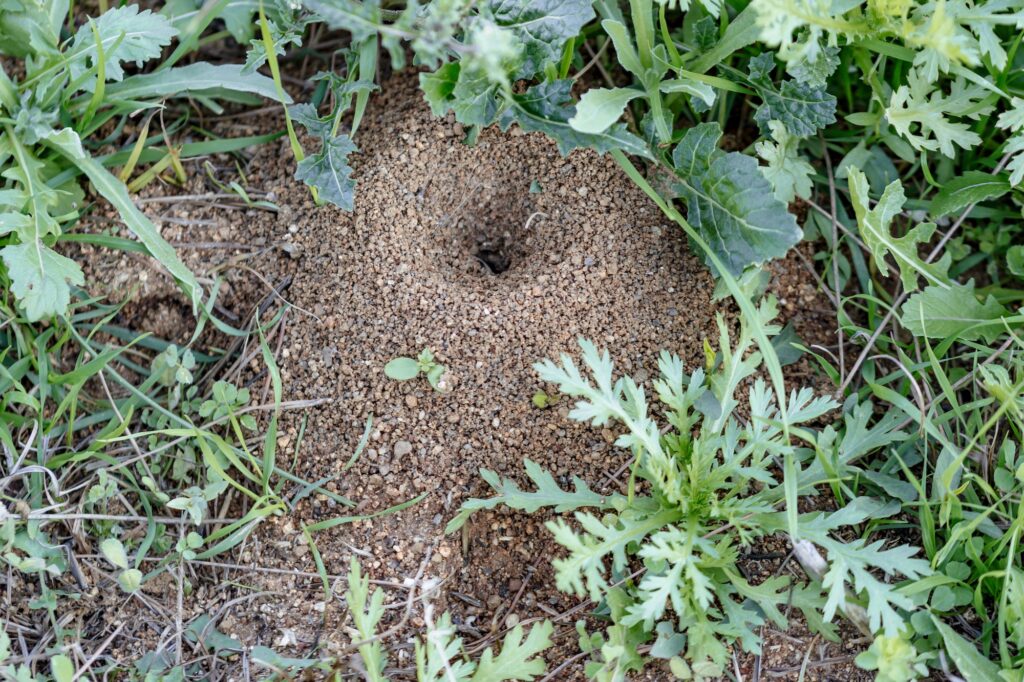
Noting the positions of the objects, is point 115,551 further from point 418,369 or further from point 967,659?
point 967,659

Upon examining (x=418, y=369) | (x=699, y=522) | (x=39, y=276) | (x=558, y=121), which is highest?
(x=558, y=121)

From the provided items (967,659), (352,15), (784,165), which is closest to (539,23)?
(352,15)

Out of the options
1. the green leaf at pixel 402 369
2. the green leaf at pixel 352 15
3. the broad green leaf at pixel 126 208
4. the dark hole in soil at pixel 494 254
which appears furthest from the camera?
the dark hole in soil at pixel 494 254

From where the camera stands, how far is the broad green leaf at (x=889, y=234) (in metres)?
2.16

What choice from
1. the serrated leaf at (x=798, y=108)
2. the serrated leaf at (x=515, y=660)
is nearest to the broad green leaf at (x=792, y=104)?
the serrated leaf at (x=798, y=108)

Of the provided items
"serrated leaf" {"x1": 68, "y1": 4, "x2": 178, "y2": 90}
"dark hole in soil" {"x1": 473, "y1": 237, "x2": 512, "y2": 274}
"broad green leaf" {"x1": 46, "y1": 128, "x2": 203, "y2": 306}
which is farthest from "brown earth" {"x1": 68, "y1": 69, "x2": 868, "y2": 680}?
"serrated leaf" {"x1": 68, "y1": 4, "x2": 178, "y2": 90}

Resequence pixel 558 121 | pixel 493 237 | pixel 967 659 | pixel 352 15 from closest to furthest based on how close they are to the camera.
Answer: pixel 352 15, pixel 967 659, pixel 558 121, pixel 493 237

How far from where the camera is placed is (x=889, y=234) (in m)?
Result: 2.24

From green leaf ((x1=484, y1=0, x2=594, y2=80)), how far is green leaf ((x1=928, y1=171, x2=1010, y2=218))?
1067 millimetres

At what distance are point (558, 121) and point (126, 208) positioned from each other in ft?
3.72

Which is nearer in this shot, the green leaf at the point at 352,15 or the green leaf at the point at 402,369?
the green leaf at the point at 352,15

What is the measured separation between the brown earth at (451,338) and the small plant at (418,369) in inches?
1.3

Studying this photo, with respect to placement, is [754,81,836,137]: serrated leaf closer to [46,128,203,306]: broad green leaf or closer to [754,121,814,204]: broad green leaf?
[754,121,814,204]: broad green leaf

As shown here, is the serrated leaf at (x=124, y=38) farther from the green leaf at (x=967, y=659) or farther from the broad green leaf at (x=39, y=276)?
the green leaf at (x=967, y=659)
